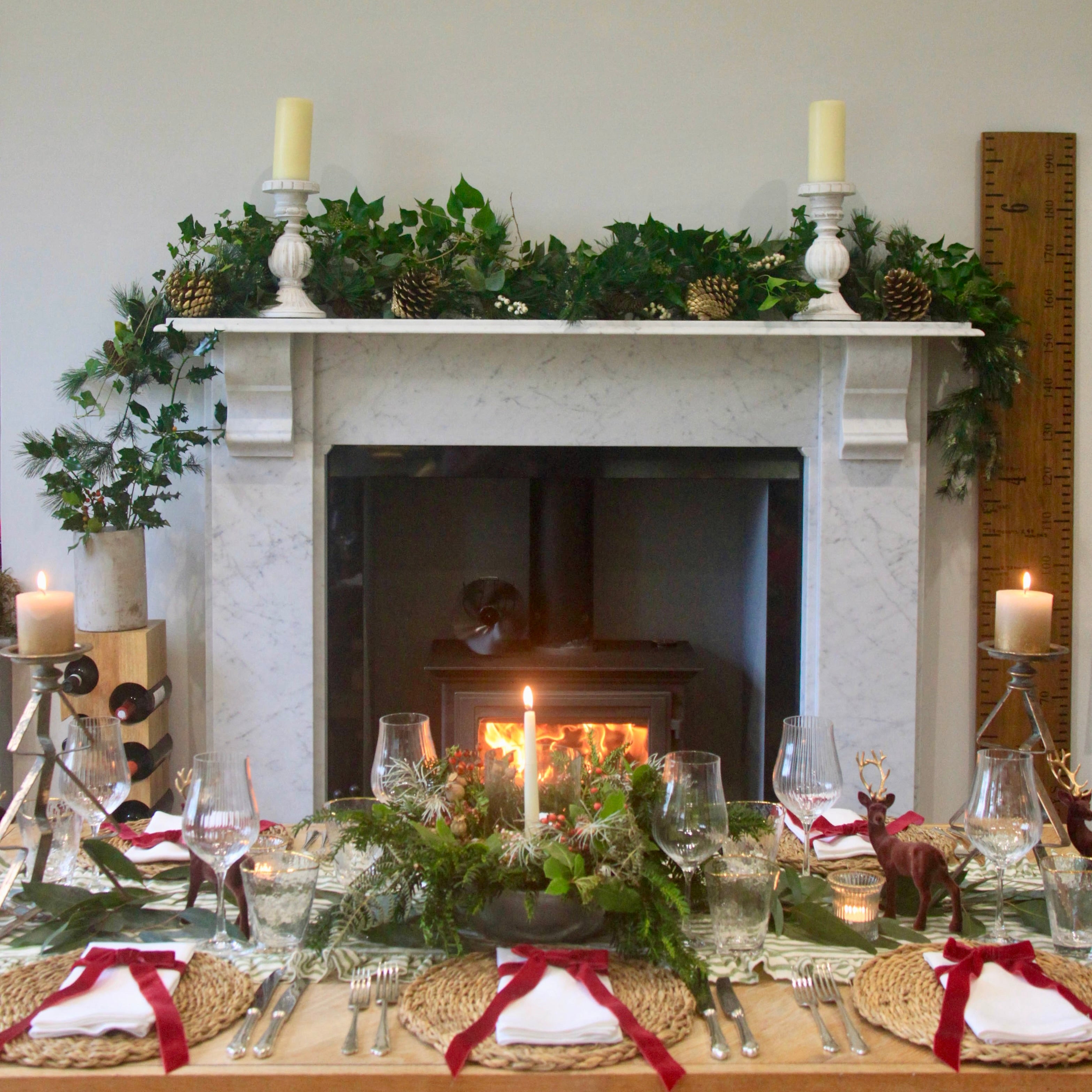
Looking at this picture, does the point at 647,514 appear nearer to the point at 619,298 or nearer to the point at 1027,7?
the point at 619,298

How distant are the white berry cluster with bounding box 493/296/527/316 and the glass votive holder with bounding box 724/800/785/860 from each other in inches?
57.5

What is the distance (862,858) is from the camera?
5.36 ft

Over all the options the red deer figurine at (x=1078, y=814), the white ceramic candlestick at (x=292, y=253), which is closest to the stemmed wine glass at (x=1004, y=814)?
the red deer figurine at (x=1078, y=814)

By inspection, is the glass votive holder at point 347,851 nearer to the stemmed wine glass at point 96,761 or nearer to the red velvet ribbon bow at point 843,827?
the stemmed wine glass at point 96,761

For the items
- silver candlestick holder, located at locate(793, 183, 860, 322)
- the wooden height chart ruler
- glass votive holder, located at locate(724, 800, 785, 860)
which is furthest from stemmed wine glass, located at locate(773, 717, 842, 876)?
the wooden height chart ruler

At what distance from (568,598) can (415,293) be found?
91cm

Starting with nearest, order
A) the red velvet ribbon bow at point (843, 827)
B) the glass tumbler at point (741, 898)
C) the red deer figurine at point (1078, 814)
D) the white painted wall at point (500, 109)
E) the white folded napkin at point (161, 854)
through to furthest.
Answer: the glass tumbler at point (741, 898) → the red deer figurine at point (1078, 814) → the white folded napkin at point (161, 854) → the red velvet ribbon bow at point (843, 827) → the white painted wall at point (500, 109)

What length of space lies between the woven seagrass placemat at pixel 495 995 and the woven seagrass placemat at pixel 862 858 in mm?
401

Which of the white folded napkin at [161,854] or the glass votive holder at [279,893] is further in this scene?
the white folded napkin at [161,854]

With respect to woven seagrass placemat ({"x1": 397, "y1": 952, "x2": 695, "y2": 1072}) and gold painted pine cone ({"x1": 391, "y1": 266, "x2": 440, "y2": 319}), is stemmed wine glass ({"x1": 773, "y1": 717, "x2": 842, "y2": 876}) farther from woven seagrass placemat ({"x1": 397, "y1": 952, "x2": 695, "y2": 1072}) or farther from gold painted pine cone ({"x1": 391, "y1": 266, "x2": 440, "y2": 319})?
gold painted pine cone ({"x1": 391, "y1": 266, "x2": 440, "y2": 319})

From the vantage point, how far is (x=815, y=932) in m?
1.32

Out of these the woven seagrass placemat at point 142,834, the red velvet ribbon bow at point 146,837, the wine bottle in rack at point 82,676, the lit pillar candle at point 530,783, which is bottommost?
the woven seagrass placemat at point 142,834

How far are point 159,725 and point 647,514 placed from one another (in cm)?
136

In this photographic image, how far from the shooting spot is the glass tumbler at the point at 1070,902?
124 cm
